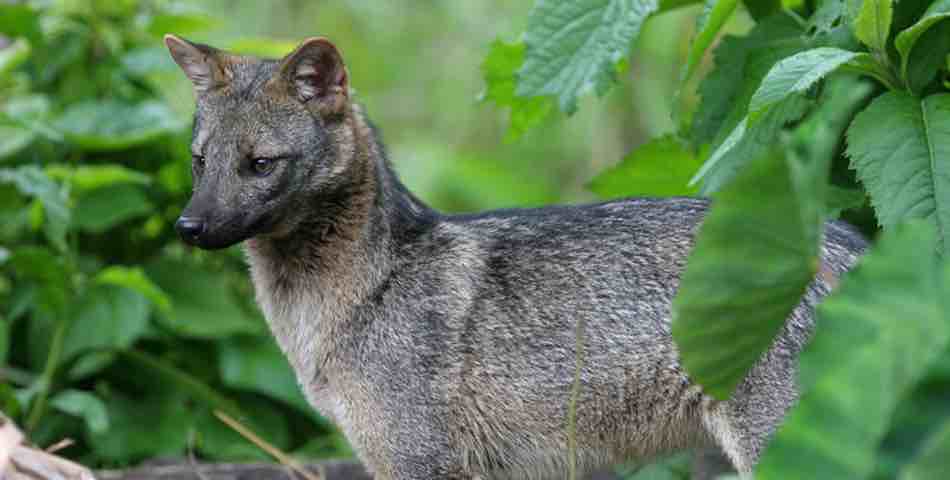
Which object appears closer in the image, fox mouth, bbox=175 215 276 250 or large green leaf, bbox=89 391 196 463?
fox mouth, bbox=175 215 276 250

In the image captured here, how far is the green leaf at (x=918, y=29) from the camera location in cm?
356

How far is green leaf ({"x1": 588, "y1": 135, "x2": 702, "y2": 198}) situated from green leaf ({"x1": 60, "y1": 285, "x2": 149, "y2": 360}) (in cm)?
229

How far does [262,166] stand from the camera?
409 centimetres

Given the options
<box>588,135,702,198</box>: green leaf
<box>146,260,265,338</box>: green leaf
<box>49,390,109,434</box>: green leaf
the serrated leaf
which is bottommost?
<box>146,260,265,338</box>: green leaf

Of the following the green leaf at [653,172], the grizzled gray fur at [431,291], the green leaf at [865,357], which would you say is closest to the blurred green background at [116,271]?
the green leaf at [653,172]

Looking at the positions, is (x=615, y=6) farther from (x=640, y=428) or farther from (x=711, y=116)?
(x=640, y=428)

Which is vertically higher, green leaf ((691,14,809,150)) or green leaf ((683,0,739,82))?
green leaf ((683,0,739,82))

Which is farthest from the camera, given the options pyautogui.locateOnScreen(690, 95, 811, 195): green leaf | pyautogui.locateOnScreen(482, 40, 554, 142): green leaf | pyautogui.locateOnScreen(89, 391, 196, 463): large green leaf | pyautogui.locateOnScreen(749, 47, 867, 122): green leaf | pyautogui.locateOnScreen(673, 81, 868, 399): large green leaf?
pyautogui.locateOnScreen(89, 391, 196, 463): large green leaf

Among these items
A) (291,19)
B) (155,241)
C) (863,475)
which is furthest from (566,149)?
(863,475)

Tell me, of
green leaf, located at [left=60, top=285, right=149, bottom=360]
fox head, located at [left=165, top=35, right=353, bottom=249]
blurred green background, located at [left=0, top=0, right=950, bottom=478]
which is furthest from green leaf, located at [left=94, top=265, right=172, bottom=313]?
fox head, located at [left=165, top=35, right=353, bottom=249]

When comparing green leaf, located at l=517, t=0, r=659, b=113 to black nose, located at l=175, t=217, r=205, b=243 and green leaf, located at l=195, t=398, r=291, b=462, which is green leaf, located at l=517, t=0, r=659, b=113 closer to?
black nose, located at l=175, t=217, r=205, b=243

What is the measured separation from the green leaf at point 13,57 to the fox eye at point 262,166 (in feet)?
8.69

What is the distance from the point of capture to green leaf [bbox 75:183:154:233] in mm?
6309

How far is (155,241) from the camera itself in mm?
6758
